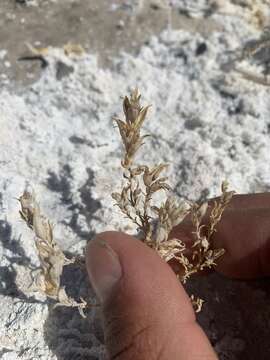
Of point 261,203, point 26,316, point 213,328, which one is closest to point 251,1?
point 261,203

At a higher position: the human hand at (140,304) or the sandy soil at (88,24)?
the sandy soil at (88,24)

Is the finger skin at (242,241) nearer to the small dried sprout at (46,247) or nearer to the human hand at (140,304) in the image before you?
the human hand at (140,304)

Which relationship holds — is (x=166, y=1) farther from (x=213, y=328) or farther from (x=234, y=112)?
(x=213, y=328)

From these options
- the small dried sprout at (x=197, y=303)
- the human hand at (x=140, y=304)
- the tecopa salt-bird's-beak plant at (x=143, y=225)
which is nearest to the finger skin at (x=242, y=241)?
the tecopa salt-bird's-beak plant at (x=143, y=225)

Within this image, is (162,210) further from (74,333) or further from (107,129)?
(107,129)

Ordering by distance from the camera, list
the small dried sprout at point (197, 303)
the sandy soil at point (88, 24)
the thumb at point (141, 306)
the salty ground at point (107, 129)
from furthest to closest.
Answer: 1. the sandy soil at point (88, 24)
2. the salty ground at point (107, 129)
3. the small dried sprout at point (197, 303)
4. the thumb at point (141, 306)

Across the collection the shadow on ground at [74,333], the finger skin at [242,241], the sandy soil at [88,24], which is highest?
the sandy soil at [88,24]

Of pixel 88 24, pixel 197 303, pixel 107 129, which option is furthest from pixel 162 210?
pixel 88 24

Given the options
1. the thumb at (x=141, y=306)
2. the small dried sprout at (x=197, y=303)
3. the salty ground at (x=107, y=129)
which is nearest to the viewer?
the thumb at (x=141, y=306)
